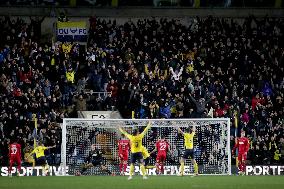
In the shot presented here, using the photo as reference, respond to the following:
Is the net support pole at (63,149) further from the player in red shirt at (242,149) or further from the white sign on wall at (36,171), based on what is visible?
the player in red shirt at (242,149)

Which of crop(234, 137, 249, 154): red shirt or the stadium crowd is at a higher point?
the stadium crowd

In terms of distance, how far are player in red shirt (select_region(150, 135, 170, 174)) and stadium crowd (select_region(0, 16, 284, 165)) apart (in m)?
3.29

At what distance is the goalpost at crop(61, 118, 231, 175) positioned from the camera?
27516 millimetres

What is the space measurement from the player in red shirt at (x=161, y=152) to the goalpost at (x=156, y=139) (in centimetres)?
39

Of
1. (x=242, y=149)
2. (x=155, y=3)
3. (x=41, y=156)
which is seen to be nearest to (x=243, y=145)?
(x=242, y=149)

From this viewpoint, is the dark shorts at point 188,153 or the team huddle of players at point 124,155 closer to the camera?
the dark shorts at point 188,153

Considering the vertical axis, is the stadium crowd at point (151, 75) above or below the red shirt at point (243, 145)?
above

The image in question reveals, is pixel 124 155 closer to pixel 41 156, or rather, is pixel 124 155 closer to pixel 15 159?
pixel 41 156

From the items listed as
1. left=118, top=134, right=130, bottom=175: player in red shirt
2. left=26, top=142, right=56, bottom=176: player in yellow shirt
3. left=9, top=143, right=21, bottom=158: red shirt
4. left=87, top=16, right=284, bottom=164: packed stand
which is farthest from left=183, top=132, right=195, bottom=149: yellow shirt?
left=9, top=143, right=21, bottom=158: red shirt

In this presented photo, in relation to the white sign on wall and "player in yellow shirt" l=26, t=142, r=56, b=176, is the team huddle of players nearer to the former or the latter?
"player in yellow shirt" l=26, t=142, r=56, b=176

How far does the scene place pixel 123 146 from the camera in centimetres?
2720

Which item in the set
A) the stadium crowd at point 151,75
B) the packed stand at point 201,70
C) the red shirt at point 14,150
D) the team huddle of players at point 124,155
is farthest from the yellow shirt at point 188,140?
the red shirt at point 14,150

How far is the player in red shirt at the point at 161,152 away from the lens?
2659cm

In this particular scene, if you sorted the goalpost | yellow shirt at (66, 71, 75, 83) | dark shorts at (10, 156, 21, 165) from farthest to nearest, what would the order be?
yellow shirt at (66, 71, 75, 83)
the goalpost
dark shorts at (10, 156, 21, 165)
